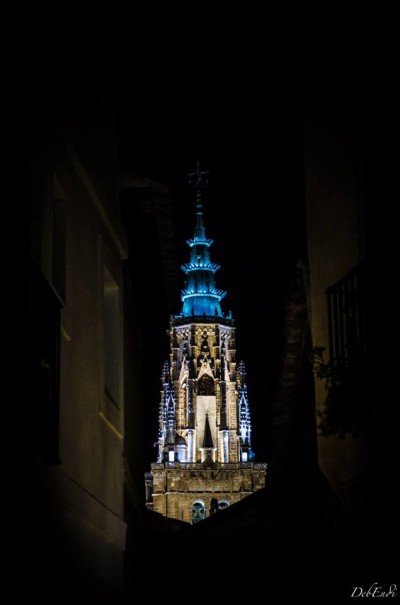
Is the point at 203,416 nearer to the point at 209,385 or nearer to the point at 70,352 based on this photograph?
the point at 209,385

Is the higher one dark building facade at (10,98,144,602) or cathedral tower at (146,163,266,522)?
cathedral tower at (146,163,266,522)

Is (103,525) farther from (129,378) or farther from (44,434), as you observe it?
(129,378)

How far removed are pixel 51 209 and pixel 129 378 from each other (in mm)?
7025

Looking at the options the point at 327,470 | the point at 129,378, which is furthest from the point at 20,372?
the point at 129,378

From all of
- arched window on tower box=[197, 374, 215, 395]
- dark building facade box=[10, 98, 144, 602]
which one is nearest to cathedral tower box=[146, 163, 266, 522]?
arched window on tower box=[197, 374, 215, 395]

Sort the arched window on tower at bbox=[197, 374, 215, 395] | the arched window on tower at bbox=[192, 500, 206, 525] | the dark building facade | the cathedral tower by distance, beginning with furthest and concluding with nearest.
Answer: the arched window on tower at bbox=[197, 374, 215, 395] < the cathedral tower < the arched window on tower at bbox=[192, 500, 206, 525] < the dark building facade

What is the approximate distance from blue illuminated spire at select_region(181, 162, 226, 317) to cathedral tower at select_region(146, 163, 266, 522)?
0.26 ft

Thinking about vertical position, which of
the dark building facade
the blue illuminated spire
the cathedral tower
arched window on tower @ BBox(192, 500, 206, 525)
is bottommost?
the dark building facade

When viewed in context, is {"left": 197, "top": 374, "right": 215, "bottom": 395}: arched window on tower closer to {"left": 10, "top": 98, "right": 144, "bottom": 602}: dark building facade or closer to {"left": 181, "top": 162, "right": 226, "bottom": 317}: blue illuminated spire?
{"left": 181, "top": 162, "right": 226, "bottom": 317}: blue illuminated spire

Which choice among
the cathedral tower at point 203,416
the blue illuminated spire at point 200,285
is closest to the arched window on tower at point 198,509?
the cathedral tower at point 203,416

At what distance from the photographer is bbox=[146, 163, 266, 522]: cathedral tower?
94750mm

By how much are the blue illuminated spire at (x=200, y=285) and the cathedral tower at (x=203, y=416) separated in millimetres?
80

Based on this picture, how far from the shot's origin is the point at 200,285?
99375 millimetres

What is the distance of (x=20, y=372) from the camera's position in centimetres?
898
